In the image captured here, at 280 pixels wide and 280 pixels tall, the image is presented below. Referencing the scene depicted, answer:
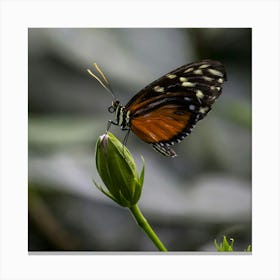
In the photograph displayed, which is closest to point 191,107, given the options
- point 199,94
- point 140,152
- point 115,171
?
point 199,94

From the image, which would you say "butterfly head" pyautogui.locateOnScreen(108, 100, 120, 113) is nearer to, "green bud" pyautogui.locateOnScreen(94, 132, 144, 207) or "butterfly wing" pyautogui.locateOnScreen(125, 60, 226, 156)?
"butterfly wing" pyautogui.locateOnScreen(125, 60, 226, 156)

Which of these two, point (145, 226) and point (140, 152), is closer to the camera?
point (145, 226)

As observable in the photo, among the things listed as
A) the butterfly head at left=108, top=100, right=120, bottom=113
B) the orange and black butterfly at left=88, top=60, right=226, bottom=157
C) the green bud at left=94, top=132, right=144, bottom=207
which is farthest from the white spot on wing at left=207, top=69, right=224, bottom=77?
the green bud at left=94, top=132, right=144, bottom=207

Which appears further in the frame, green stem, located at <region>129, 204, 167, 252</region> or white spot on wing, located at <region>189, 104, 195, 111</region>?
white spot on wing, located at <region>189, 104, 195, 111</region>

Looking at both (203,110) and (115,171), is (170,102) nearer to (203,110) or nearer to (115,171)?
(203,110)

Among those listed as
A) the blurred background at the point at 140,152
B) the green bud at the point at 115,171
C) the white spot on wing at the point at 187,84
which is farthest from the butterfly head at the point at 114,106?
the green bud at the point at 115,171
